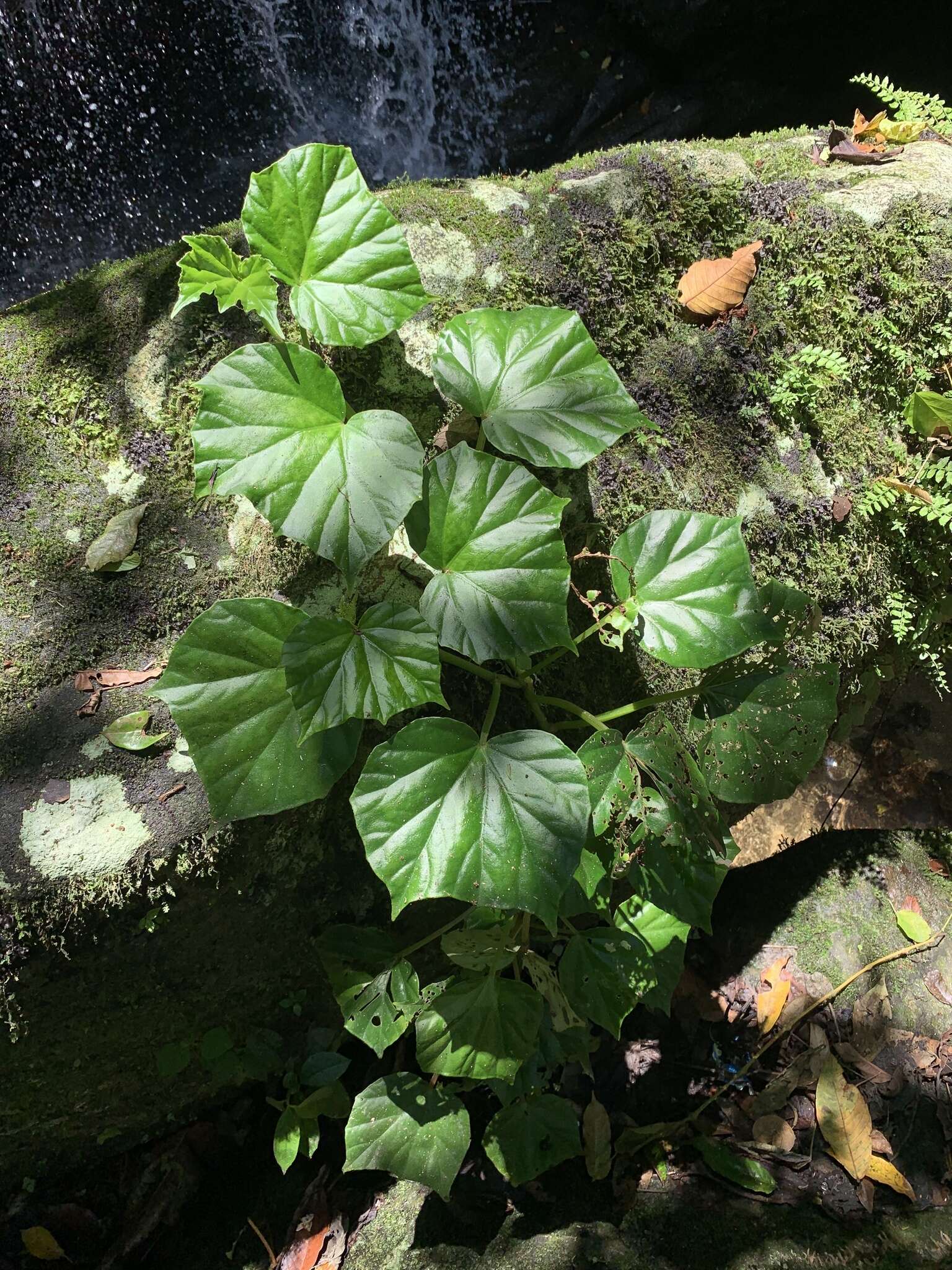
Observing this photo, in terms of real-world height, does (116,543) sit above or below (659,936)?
above

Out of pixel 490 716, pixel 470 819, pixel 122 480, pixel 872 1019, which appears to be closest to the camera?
pixel 470 819

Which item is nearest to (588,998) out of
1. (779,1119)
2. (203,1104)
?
(779,1119)

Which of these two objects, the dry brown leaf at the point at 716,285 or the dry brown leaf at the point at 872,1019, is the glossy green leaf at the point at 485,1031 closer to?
the dry brown leaf at the point at 872,1019

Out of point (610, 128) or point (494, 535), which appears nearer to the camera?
point (494, 535)

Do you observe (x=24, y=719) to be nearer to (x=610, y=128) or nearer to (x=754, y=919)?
(x=754, y=919)

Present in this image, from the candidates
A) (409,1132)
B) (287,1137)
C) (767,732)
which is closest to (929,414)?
(767,732)

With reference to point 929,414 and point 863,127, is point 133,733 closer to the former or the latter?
point 929,414

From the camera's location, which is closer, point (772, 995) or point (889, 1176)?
point (889, 1176)

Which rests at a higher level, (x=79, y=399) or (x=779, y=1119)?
(x=79, y=399)
